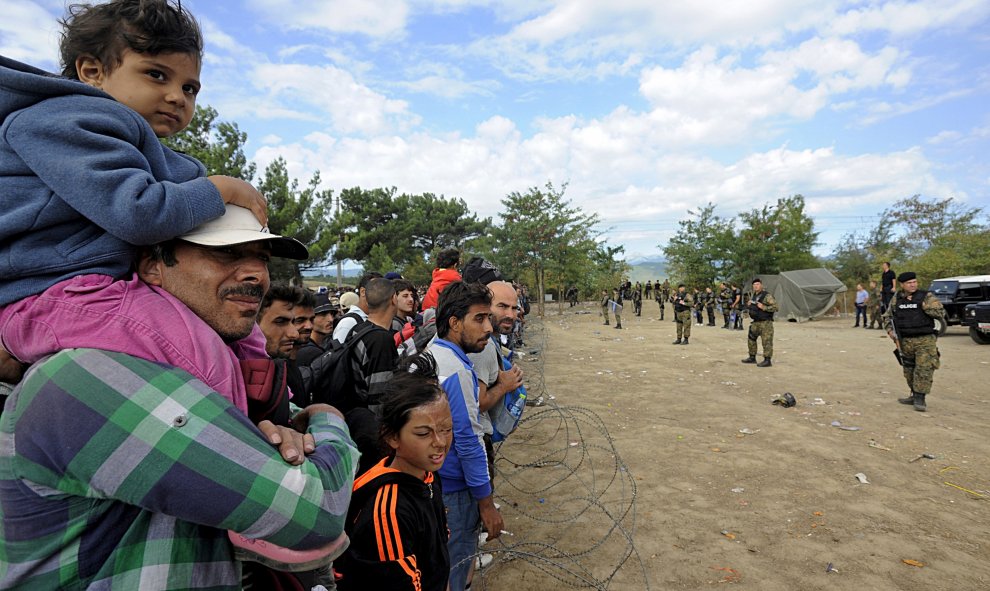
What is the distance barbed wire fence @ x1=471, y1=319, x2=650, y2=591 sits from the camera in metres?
3.53

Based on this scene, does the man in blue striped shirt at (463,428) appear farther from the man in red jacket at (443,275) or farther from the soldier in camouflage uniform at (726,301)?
the soldier in camouflage uniform at (726,301)

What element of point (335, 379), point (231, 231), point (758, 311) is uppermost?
point (231, 231)

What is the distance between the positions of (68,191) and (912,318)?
10092mm

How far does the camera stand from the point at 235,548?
963mm

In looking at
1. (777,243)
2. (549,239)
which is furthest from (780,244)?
(549,239)

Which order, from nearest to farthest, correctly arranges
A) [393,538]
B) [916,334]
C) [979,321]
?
[393,538] → [916,334] → [979,321]

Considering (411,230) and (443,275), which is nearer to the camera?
(443,275)

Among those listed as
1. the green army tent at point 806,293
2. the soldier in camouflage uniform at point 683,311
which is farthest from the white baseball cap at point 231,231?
the green army tent at point 806,293

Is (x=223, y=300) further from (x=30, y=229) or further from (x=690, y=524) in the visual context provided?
(x=690, y=524)

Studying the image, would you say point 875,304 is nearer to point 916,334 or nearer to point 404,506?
point 916,334

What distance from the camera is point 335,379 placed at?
3396 millimetres

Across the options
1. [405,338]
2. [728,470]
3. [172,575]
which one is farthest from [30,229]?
[728,470]

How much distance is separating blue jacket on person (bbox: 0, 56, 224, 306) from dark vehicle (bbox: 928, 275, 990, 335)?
19.3 meters

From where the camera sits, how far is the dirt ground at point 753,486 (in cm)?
363
